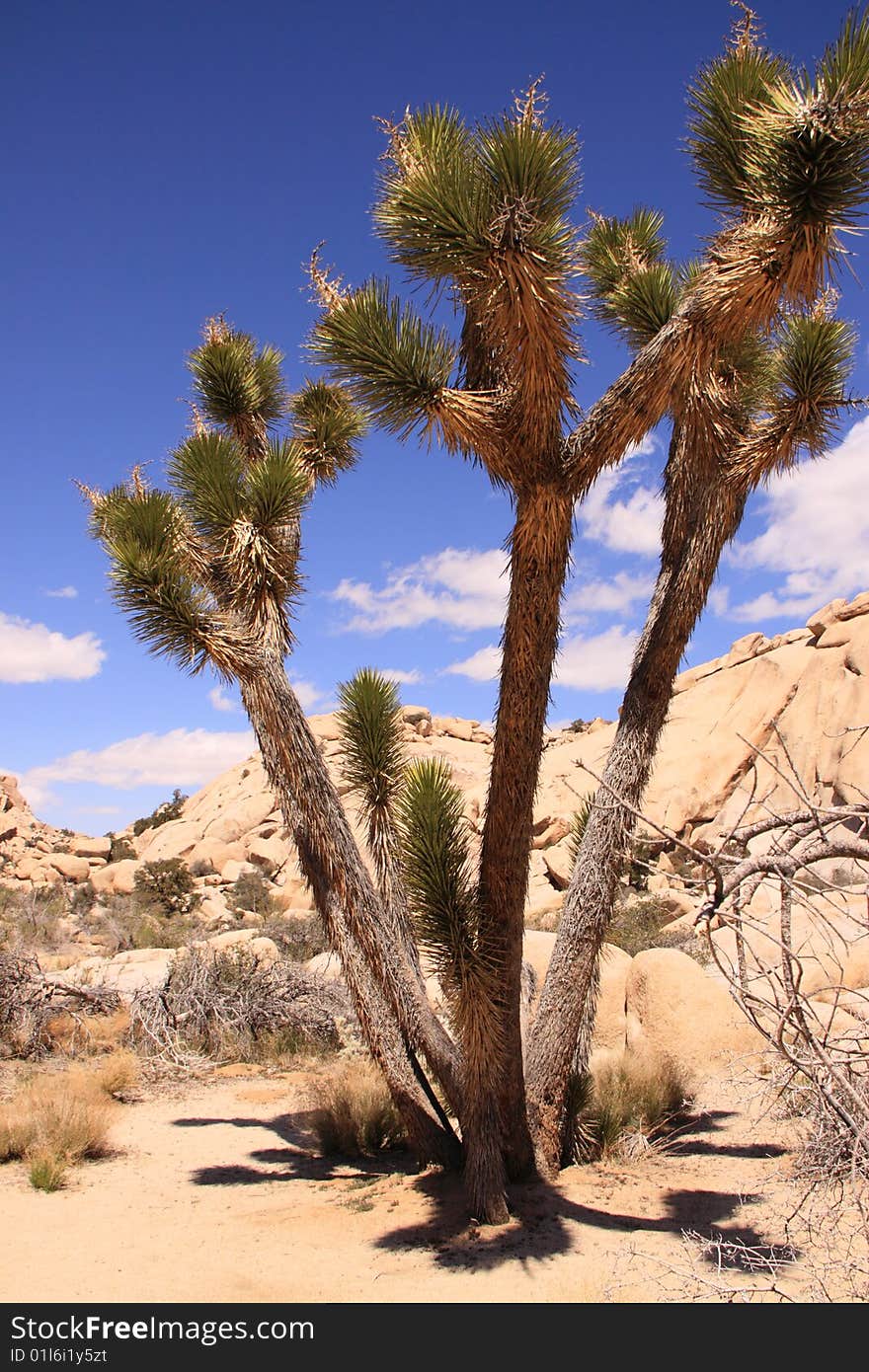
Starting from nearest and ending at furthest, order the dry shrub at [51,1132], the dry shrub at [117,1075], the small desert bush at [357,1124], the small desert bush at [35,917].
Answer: the dry shrub at [51,1132]
the small desert bush at [357,1124]
the dry shrub at [117,1075]
the small desert bush at [35,917]

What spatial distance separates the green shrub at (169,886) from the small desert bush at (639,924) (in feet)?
39.9

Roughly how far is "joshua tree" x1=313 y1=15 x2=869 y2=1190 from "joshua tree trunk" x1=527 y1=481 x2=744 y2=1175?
1.62 ft

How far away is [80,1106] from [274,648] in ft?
14.2

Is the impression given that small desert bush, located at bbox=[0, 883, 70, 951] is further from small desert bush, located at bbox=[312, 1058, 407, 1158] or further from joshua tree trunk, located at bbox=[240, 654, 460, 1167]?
joshua tree trunk, located at bbox=[240, 654, 460, 1167]

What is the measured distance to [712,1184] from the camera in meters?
6.56

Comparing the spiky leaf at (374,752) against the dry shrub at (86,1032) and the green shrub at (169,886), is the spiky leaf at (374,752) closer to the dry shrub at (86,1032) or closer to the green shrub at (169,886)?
the dry shrub at (86,1032)

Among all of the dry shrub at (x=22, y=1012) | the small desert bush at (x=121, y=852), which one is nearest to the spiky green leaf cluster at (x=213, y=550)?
the dry shrub at (x=22, y=1012)

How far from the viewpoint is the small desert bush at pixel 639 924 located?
14609 mm

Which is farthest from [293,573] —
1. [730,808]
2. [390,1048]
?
[730,808]

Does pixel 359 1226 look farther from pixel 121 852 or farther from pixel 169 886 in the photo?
pixel 121 852

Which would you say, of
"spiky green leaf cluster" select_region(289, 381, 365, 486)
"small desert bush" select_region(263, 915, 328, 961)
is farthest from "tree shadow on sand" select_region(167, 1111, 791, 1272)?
"small desert bush" select_region(263, 915, 328, 961)
